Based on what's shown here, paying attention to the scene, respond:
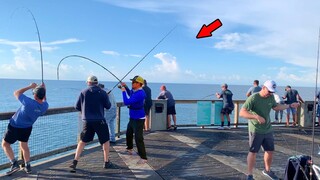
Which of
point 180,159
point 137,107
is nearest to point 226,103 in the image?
point 180,159

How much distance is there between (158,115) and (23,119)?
20.4ft

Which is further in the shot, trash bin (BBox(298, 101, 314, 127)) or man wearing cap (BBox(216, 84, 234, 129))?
trash bin (BBox(298, 101, 314, 127))

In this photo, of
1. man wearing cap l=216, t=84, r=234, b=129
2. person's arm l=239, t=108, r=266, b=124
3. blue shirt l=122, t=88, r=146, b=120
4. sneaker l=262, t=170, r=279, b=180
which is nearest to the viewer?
person's arm l=239, t=108, r=266, b=124

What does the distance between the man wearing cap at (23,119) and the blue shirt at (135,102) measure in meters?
1.62

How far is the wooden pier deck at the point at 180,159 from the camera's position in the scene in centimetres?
621

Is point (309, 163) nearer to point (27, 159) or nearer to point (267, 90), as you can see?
point (267, 90)

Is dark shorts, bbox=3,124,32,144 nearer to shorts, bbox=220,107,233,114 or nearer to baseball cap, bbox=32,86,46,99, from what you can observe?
baseball cap, bbox=32,86,46,99

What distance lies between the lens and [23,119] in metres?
5.87

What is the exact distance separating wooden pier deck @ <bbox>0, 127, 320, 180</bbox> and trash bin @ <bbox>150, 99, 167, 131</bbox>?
27.8 inches

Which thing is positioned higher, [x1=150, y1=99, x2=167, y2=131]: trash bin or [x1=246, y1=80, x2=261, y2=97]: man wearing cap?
[x1=246, y1=80, x2=261, y2=97]: man wearing cap

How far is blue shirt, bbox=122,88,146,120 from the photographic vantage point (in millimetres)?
6855

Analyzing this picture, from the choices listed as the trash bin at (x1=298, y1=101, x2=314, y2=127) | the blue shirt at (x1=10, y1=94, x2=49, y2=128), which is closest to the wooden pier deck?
the blue shirt at (x1=10, y1=94, x2=49, y2=128)

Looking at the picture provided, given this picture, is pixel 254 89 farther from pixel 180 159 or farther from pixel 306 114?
pixel 180 159

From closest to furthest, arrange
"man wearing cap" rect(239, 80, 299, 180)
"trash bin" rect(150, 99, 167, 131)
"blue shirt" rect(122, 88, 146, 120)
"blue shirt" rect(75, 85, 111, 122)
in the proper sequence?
"man wearing cap" rect(239, 80, 299, 180) → "blue shirt" rect(75, 85, 111, 122) → "blue shirt" rect(122, 88, 146, 120) → "trash bin" rect(150, 99, 167, 131)
